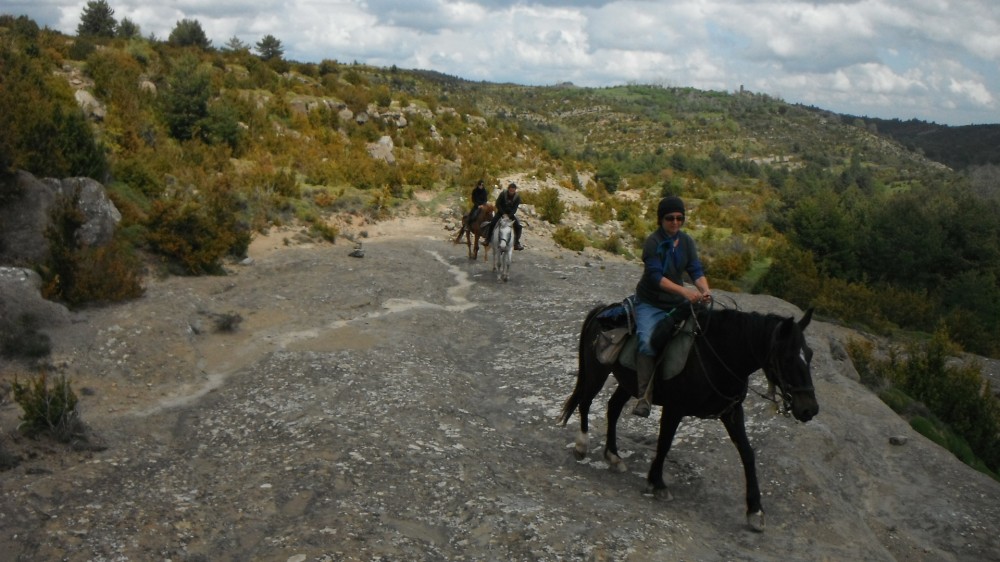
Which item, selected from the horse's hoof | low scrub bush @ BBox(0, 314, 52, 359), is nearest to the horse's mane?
the horse's hoof

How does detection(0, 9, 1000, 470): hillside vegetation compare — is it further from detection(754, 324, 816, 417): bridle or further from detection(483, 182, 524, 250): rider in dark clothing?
detection(754, 324, 816, 417): bridle

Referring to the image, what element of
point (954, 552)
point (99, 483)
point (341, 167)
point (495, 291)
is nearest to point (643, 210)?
point (341, 167)

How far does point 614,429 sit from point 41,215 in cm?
1212

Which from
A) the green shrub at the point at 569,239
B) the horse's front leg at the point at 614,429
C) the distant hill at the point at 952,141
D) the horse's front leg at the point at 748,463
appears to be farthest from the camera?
the distant hill at the point at 952,141

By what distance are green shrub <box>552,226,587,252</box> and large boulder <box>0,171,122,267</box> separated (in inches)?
598

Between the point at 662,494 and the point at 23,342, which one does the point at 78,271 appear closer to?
the point at 23,342

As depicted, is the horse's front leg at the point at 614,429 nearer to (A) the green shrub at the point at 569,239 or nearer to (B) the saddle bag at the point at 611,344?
(B) the saddle bag at the point at 611,344

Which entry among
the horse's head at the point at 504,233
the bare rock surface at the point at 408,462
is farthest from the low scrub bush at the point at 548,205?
the bare rock surface at the point at 408,462

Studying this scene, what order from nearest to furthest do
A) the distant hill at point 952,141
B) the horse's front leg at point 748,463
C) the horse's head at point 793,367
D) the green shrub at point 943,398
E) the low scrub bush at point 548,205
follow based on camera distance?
the horse's head at point 793,367
the horse's front leg at point 748,463
the green shrub at point 943,398
the low scrub bush at point 548,205
the distant hill at point 952,141

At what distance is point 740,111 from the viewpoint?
122562 mm

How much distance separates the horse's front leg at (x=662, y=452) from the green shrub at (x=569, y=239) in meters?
19.5

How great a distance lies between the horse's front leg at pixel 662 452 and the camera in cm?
696

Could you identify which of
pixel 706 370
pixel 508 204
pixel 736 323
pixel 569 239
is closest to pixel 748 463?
pixel 706 370

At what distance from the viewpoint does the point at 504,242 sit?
18.4m
